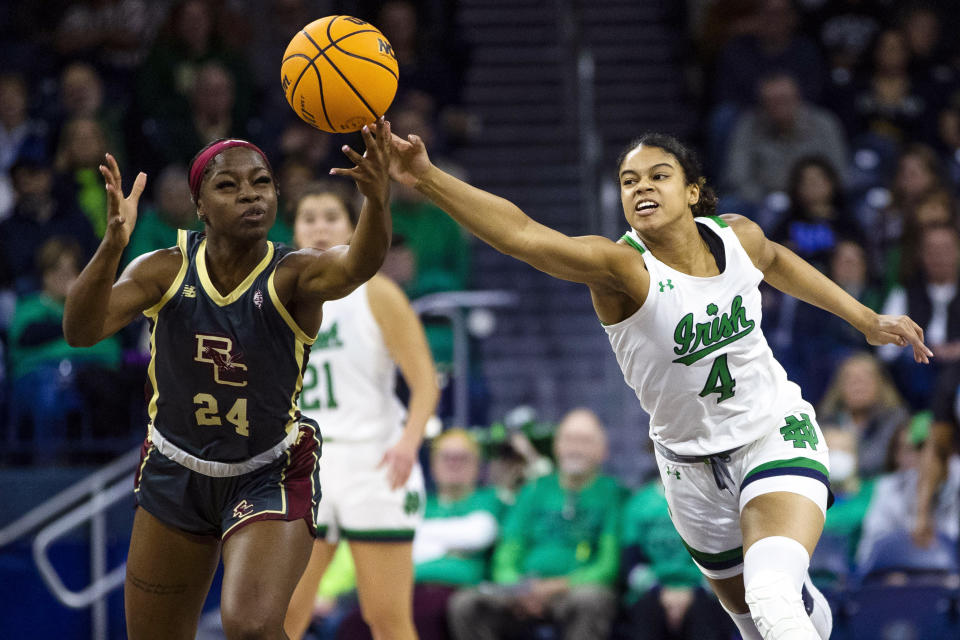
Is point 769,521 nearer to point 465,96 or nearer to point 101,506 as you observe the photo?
point 101,506

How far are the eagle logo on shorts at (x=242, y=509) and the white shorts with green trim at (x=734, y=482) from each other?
5.31 feet

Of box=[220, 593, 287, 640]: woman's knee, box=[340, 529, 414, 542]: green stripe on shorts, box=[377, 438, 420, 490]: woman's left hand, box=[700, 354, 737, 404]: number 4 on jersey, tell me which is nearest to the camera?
box=[220, 593, 287, 640]: woman's knee

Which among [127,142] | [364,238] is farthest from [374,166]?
[127,142]

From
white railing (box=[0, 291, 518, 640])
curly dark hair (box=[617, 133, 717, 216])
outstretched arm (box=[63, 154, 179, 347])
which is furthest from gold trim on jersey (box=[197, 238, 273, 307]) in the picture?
white railing (box=[0, 291, 518, 640])

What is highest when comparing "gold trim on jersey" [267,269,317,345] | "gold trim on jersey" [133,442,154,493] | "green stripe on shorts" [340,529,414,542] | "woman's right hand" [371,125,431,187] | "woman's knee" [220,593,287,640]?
"woman's right hand" [371,125,431,187]

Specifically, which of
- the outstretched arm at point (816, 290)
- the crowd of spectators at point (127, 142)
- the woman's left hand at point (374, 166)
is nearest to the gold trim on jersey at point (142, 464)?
the woman's left hand at point (374, 166)

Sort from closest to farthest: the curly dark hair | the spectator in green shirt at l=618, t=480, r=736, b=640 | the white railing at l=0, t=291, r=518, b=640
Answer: the curly dark hair < the spectator in green shirt at l=618, t=480, r=736, b=640 < the white railing at l=0, t=291, r=518, b=640

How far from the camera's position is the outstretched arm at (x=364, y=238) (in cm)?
381

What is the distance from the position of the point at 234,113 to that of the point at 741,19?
5182 mm

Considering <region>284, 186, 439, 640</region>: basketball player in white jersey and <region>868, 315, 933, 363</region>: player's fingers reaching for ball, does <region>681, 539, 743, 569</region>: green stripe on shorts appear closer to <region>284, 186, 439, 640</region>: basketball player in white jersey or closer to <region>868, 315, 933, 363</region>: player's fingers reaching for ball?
<region>868, 315, 933, 363</region>: player's fingers reaching for ball

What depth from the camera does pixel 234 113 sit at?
10.3 m

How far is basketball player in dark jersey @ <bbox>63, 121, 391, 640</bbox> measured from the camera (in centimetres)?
416

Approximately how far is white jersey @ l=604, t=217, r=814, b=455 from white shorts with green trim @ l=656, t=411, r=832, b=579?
0.22 feet

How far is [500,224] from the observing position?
4.18 m
